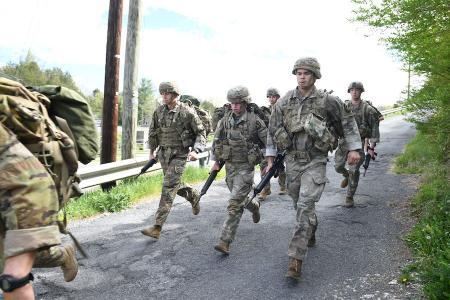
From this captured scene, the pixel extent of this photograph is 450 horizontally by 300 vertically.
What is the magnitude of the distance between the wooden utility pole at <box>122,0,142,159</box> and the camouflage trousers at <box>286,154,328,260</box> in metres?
4.47

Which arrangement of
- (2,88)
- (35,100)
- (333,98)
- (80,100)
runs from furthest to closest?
(333,98), (80,100), (35,100), (2,88)

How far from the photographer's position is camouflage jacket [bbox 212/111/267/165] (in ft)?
17.9

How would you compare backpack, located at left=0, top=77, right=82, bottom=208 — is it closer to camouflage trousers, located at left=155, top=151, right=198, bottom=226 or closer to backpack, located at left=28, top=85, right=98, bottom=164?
backpack, located at left=28, top=85, right=98, bottom=164

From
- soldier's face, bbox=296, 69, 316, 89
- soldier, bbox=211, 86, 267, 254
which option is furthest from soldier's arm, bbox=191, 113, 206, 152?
soldier's face, bbox=296, 69, 316, 89

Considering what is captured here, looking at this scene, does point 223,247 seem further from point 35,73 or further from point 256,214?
point 35,73

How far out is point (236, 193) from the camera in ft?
17.3

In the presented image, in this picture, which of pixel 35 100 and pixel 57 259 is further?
pixel 57 259

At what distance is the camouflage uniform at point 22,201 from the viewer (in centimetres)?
191

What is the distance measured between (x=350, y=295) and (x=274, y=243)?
1.58 meters

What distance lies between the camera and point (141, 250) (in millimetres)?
4980

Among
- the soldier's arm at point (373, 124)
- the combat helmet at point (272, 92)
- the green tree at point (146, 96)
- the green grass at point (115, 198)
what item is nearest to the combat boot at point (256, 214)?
the green grass at point (115, 198)

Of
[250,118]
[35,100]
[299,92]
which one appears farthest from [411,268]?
[35,100]

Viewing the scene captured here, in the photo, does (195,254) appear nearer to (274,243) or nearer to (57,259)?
(274,243)

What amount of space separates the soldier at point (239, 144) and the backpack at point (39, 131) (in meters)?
2.92
